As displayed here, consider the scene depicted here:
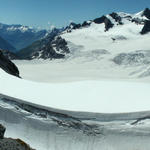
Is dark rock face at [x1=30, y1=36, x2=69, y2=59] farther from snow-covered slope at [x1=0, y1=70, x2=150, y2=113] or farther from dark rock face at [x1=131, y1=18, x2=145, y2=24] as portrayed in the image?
snow-covered slope at [x1=0, y1=70, x2=150, y2=113]

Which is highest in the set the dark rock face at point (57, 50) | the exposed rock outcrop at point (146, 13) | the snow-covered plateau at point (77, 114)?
the exposed rock outcrop at point (146, 13)

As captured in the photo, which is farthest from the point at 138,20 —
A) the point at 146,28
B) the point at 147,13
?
the point at 146,28

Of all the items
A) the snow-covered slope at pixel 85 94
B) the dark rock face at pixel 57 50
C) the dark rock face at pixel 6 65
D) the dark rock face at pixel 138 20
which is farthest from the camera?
the dark rock face at pixel 138 20

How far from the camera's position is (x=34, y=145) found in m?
7.77

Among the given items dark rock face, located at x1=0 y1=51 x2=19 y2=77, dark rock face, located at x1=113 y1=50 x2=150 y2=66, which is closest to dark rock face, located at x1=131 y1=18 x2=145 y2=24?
dark rock face, located at x1=113 y1=50 x2=150 y2=66

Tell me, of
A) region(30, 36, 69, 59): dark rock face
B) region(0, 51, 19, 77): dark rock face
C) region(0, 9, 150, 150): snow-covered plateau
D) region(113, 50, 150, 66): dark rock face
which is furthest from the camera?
region(30, 36, 69, 59): dark rock face

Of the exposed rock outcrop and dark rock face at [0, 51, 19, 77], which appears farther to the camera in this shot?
the exposed rock outcrop

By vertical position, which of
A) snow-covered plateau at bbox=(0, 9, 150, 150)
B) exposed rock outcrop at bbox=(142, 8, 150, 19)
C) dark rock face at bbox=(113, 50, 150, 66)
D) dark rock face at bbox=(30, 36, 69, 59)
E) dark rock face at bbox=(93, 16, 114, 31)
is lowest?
snow-covered plateau at bbox=(0, 9, 150, 150)

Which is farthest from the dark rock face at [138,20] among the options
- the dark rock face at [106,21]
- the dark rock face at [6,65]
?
the dark rock face at [6,65]

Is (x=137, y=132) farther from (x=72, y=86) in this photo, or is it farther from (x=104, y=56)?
(x=104, y=56)

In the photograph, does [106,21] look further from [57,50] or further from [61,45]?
[61,45]

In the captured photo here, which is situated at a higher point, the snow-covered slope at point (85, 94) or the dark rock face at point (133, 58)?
the dark rock face at point (133, 58)

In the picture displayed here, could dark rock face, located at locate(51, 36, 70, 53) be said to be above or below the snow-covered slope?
above

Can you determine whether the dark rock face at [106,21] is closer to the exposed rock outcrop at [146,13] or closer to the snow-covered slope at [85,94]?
the exposed rock outcrop at [146,13]
